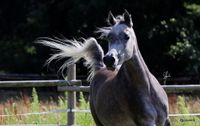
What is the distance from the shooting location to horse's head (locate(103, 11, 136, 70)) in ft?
18.8

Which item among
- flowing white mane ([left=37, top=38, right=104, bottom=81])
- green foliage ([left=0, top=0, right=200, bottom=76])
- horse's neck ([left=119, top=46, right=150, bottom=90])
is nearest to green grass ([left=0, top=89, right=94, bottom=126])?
flowing white mane ([left=37, top=38, right=104, bottom=81])

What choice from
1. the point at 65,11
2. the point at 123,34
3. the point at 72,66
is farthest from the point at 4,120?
the point at 65,11

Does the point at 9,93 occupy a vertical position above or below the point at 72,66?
below

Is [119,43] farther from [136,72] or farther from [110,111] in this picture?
[110,111]

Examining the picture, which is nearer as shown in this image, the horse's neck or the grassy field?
the horse's neck

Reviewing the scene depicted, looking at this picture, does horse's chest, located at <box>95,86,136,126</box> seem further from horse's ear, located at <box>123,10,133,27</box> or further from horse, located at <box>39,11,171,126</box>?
horse's ear, located at <box>123,10,133,27</box>

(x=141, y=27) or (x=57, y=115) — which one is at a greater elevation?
(x=141, y=27)

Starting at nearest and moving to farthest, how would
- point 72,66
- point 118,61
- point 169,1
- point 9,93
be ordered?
point 118,61 → point 72,66 → point 9,93 → point 169,1

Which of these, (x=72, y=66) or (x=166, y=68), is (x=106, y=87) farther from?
(x=166, y=68)

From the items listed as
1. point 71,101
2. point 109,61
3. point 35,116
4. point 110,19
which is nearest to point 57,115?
point 35,116

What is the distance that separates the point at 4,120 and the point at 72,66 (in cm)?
134

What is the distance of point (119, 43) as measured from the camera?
19.6 feet

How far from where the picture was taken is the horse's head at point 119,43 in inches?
226

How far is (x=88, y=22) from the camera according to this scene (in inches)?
818
